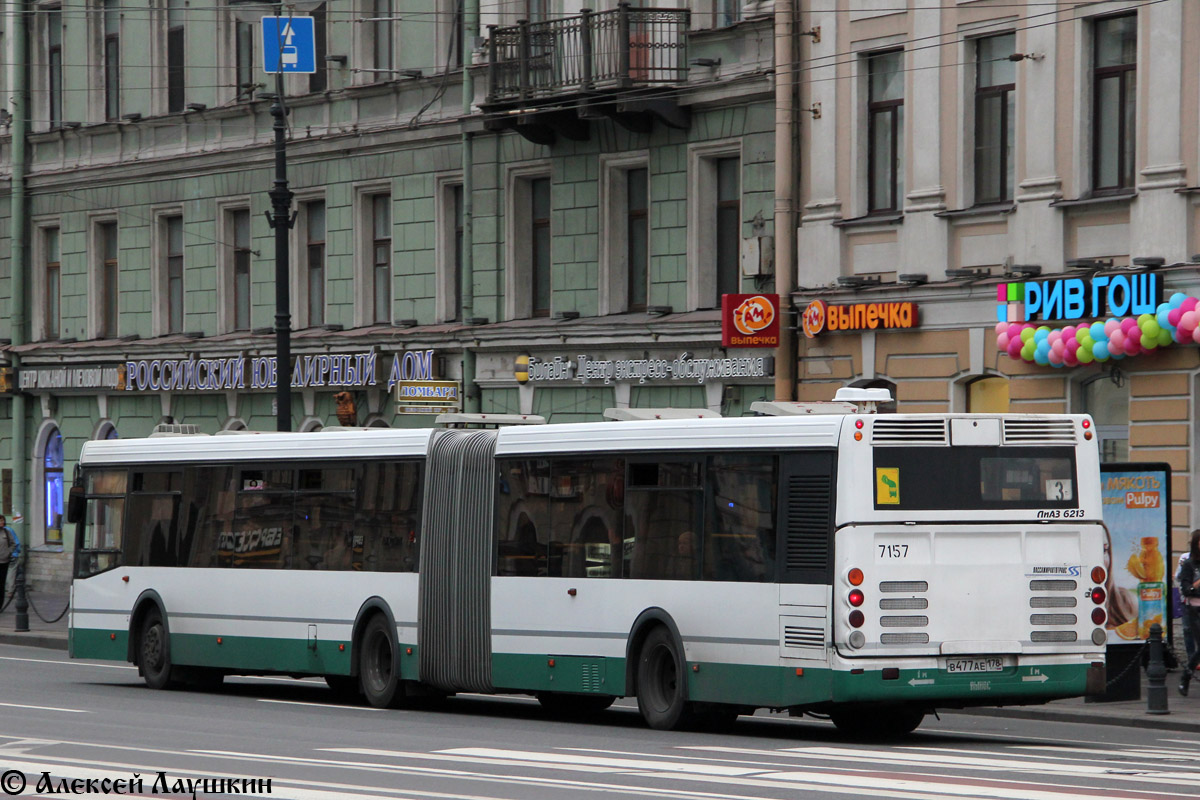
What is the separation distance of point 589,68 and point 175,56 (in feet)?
40.0

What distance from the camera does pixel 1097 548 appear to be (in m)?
16.8

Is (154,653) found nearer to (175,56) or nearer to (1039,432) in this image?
(1039,432)

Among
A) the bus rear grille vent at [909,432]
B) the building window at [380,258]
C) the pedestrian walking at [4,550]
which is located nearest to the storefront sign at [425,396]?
the building window at [380,258]

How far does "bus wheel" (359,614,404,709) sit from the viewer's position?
2028 centimetres

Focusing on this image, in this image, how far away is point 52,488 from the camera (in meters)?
43.2

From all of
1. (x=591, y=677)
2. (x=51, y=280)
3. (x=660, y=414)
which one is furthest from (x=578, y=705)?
(x=51, y=280)

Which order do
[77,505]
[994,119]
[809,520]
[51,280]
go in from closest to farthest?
[809,520] < [77,505] < [994,119] < [51,280]

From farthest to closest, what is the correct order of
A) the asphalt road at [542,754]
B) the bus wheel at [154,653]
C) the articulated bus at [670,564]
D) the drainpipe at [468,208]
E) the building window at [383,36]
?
the building window at [383,36], the drainpipe at [468,208], the bus wheel at [154,653], the articulated bus at [670,564], the asphalt road at [542,754]

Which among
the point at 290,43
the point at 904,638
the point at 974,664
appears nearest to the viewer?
the point at 904,638

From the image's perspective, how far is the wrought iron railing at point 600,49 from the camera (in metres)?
30.1

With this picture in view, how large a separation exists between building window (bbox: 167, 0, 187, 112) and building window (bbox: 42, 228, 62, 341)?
5.04 metres

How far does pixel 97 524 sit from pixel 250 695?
129 inches

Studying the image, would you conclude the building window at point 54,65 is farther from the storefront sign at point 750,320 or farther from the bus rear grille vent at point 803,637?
the bus rear grille vent at point 803,637

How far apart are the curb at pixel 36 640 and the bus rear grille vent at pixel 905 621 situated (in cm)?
1764
